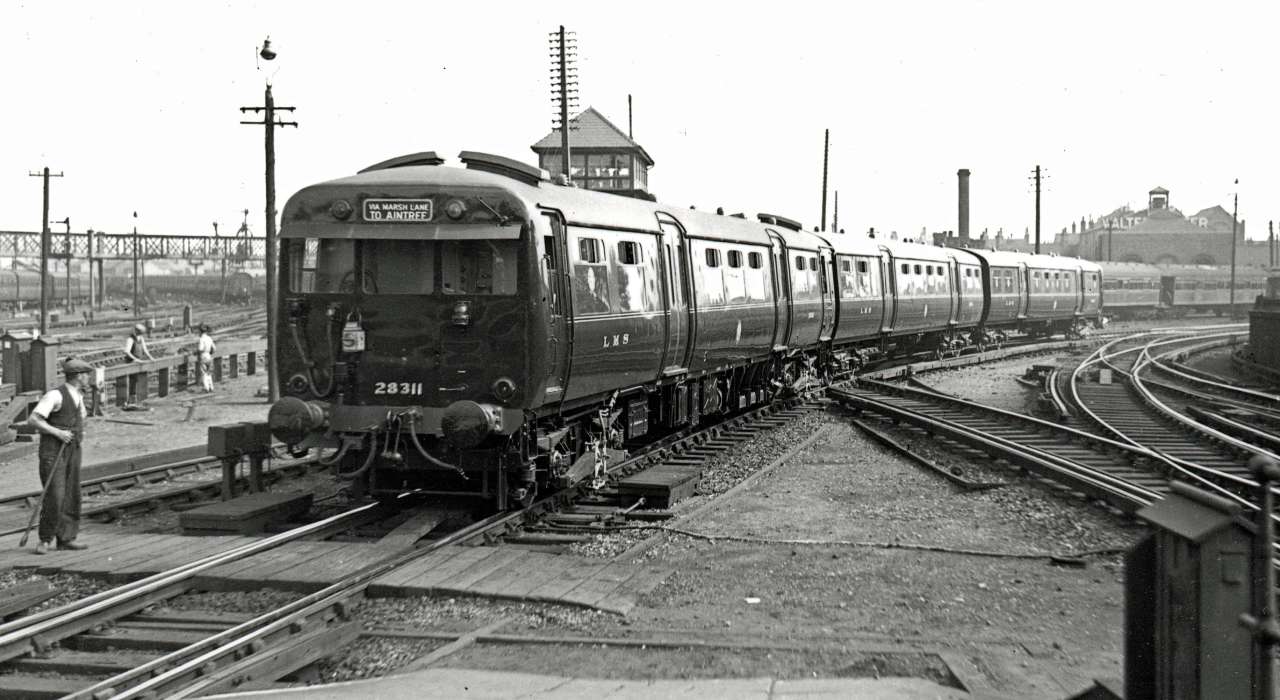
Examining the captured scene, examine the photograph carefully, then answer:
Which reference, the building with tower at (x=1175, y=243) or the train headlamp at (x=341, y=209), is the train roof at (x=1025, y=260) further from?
the building with tower at (x=1175, y=243)

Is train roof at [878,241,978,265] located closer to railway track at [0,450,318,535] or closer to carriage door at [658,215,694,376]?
carriage door at [658,215,694,376]

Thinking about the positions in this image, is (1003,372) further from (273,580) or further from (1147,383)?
(273,580)

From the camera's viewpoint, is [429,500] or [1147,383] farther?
[1147,383]

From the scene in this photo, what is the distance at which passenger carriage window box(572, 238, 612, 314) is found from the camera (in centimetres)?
1080

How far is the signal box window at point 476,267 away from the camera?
9867 millimetres

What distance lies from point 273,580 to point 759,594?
3.49m

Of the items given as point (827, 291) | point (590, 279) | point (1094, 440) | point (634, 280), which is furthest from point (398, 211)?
point (827, 291)

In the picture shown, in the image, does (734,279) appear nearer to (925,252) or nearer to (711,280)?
(711,280)

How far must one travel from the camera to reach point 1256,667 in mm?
4020

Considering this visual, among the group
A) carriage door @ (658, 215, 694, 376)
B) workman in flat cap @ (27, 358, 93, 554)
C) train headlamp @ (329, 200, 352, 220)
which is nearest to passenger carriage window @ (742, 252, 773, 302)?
carriage door @ (658, 215, 694, 376)

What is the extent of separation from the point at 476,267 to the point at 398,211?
2.71ft

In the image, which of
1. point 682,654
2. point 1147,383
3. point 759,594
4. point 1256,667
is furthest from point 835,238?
point 1256,667

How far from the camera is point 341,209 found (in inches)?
389

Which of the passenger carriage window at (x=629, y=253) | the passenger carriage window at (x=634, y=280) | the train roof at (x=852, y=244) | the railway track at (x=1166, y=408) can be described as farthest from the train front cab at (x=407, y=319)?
the train roof at (x=852, y=244)
